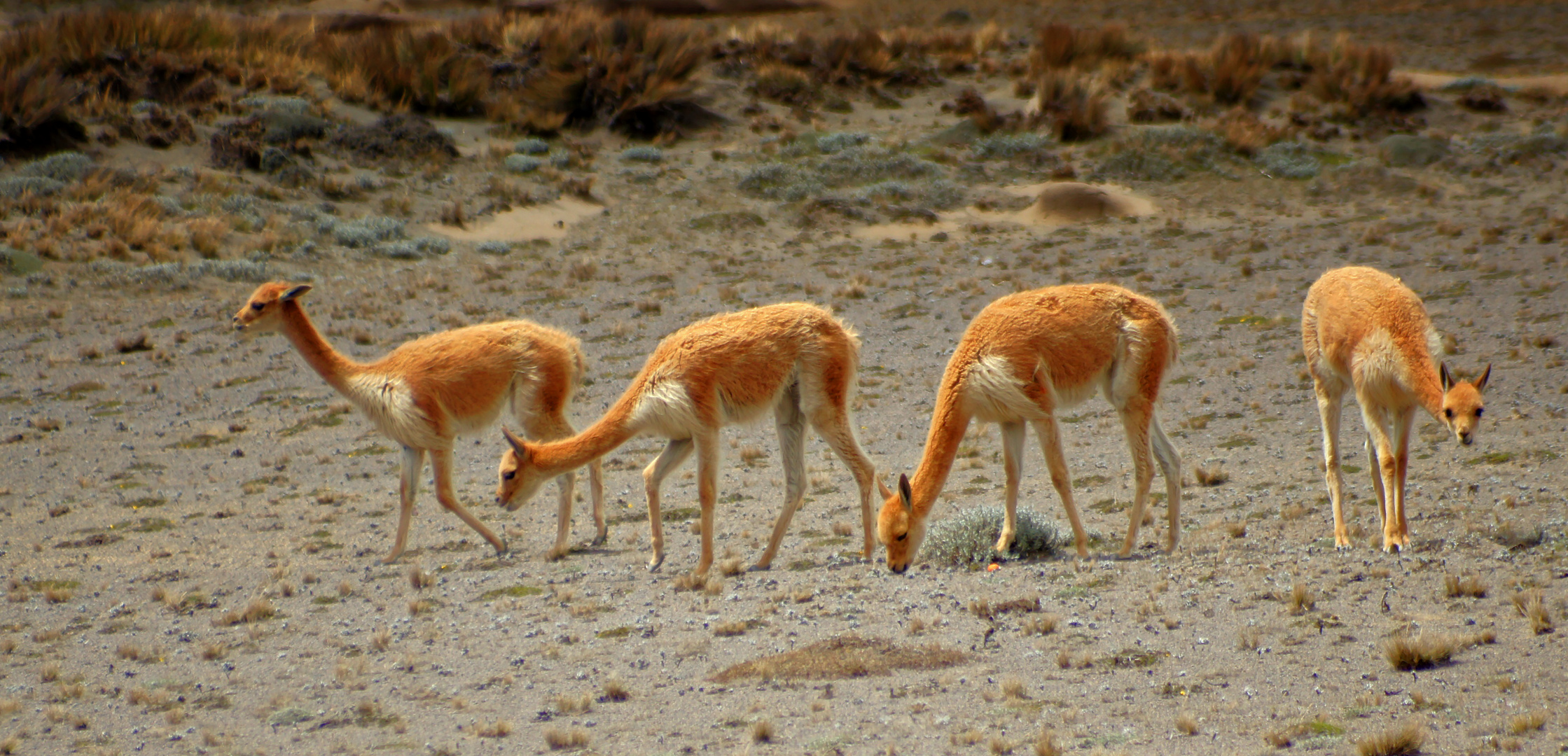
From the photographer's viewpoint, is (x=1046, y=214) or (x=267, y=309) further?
(x=1046, y=214)

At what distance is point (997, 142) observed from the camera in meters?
27.2

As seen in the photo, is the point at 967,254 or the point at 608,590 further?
the point at 967,254

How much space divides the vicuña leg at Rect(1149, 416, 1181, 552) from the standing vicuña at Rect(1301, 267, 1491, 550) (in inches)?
36.8

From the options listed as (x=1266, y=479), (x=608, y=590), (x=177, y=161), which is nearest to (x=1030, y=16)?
(x=177, y=161)

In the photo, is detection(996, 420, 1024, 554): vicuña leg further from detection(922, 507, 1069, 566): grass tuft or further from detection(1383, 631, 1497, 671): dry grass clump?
detection(1383, 631, 1497, 671): dry grass clump

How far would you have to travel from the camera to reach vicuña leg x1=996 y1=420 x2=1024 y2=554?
8.27m

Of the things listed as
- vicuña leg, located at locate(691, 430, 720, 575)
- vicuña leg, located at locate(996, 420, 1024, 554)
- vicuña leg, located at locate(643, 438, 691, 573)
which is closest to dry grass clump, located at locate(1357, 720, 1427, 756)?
vicuña leg, located at locate(996, 420, 1024, 554)

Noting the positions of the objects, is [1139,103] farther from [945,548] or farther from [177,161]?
[945,548]

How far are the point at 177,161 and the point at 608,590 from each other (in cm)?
1882

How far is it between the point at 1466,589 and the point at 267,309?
8082mm

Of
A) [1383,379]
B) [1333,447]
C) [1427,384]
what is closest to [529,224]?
[1333,447]

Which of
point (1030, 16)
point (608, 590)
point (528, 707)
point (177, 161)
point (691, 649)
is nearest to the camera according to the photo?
point (528, 707)

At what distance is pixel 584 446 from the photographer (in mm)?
8055

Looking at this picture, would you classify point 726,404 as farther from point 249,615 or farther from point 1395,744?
point 1395,744
